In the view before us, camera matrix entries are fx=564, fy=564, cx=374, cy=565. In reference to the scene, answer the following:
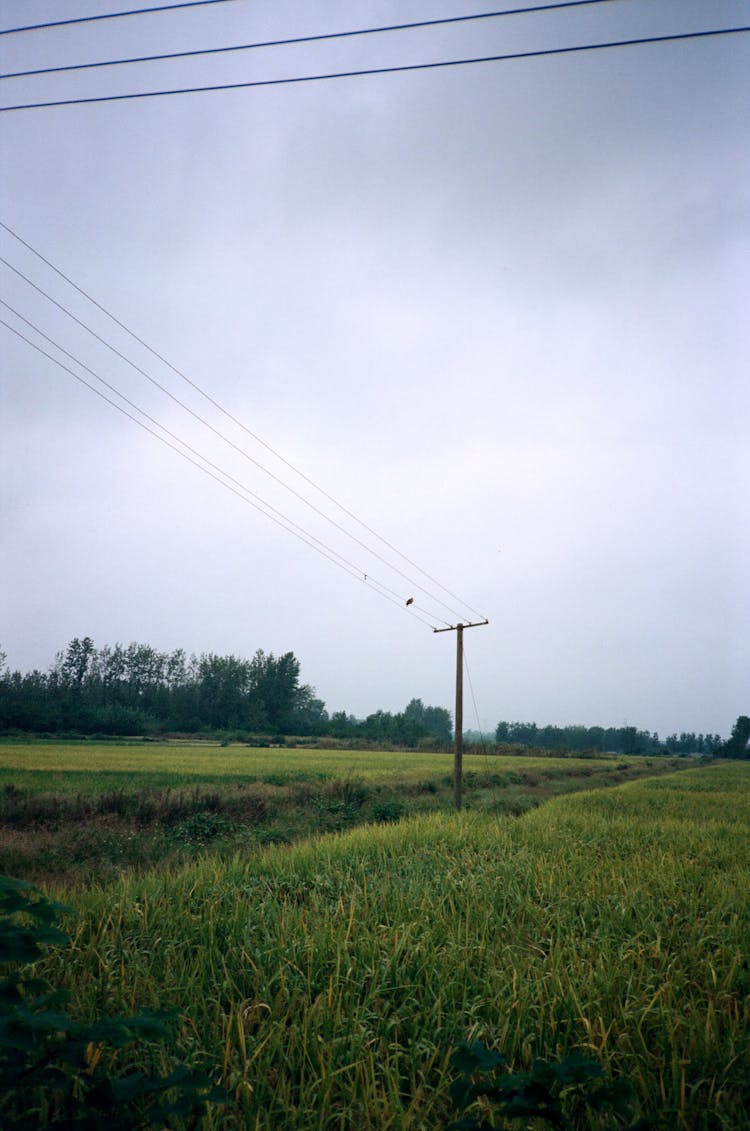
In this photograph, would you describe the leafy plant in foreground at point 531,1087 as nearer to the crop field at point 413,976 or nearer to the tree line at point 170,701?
the crop field at point 413,976

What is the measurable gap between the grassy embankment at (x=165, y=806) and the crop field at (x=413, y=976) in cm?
363

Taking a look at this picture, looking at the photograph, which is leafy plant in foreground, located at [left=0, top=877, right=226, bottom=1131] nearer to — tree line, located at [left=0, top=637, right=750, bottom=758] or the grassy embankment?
the grassy embankment

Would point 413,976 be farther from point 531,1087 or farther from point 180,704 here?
point 180,704

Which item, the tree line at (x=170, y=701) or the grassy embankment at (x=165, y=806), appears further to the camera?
the tree line at (x=170, y=701)

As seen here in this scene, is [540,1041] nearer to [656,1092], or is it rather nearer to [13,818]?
[656,1092]

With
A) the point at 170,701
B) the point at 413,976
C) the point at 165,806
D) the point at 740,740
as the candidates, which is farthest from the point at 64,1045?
the point at 740,740

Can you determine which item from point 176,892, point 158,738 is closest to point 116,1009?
point 176,892

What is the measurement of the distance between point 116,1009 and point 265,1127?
1694 millimetres

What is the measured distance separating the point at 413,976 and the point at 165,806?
14199 mm

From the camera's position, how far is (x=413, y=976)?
4.89 m

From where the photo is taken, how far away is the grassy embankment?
484 inches

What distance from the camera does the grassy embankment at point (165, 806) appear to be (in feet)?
40.3

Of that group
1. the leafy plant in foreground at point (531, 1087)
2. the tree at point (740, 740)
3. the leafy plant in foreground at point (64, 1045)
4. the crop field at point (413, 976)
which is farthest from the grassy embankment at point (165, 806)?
the tree at point (740, 740)

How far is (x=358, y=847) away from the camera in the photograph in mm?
9633
